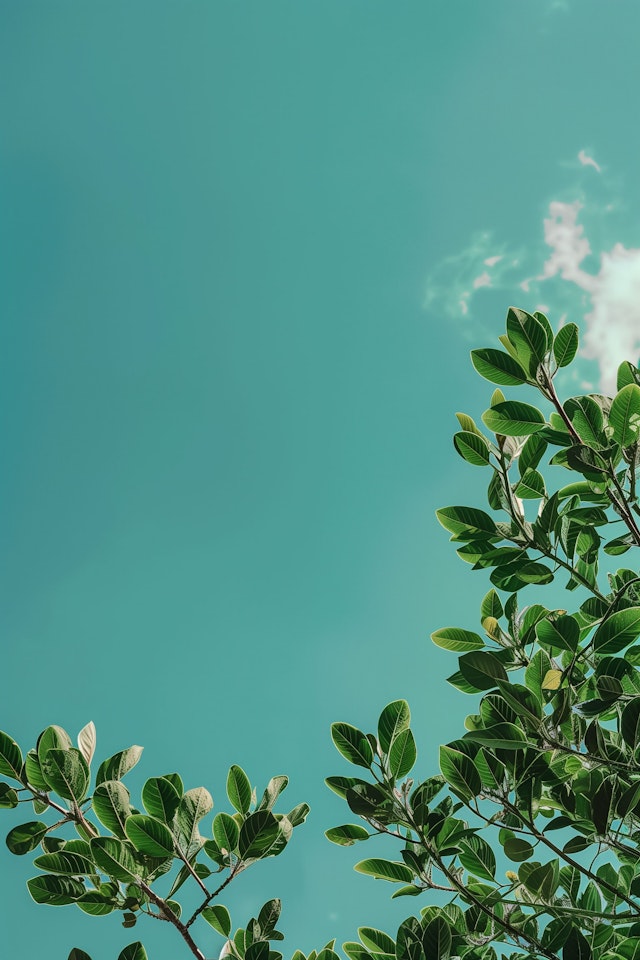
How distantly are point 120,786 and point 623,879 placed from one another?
7.10ft

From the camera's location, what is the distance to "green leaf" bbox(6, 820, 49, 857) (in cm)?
210

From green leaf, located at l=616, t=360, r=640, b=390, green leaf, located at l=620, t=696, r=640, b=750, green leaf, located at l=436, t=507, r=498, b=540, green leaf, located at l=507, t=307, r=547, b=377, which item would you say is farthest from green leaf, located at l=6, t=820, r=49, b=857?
green leaf, located at l=616, t=360, r=640, b=390

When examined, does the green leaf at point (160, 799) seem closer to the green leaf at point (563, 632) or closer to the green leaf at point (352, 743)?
the green leaf at point (352, 743)

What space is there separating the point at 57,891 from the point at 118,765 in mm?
376

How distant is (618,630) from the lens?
224cm

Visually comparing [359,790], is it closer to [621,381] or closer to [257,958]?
[257,958]

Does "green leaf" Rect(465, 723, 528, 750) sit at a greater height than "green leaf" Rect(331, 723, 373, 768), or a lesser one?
lesser

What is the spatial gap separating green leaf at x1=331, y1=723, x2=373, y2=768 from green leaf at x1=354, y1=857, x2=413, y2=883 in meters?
0.50

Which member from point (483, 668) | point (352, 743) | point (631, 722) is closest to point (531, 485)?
point (483, 668)

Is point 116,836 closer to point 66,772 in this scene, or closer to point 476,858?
point 66,772

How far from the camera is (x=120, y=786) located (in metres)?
1.99

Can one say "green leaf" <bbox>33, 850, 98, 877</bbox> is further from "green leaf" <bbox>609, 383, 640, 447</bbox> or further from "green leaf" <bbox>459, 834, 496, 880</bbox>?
"green leaf" <bbox>609, 383, 640, 447</bbox>

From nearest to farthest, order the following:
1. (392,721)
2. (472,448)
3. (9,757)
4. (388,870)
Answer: (9,757) → (392,721) → (472,448) → (388,870)

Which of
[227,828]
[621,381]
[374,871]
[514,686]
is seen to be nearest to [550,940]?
[374,871]
